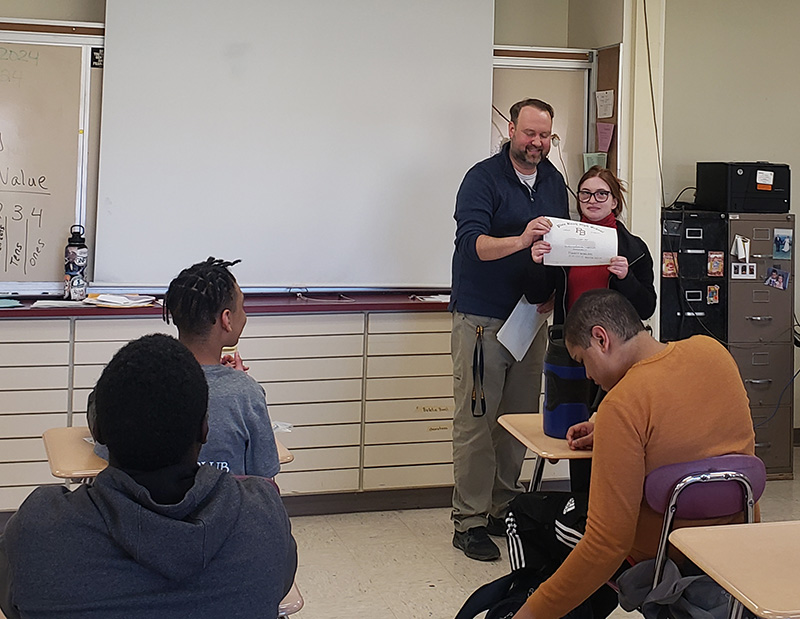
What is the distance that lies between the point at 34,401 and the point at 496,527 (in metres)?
1.92

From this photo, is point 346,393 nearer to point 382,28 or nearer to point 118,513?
point 382,28

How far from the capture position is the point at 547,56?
4.38 meters

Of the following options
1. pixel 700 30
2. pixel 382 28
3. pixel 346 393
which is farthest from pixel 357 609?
pixel 700 30

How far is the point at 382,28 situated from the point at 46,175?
1616 mm

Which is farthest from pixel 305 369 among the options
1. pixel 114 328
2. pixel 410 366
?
pixel 114 328

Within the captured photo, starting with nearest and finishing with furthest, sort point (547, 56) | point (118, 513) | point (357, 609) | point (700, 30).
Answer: point (118, 513), point (357, 609), point (547, 56), point (700, 30)

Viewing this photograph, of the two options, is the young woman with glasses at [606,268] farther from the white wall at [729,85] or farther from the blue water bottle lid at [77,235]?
the blue water bottle lid at [77,235]

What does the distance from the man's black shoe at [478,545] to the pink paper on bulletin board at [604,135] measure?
1962mm

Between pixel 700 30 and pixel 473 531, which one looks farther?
pixel 700 30

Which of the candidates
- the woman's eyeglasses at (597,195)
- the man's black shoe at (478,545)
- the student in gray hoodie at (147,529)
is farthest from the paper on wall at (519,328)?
the student in gray hoodie at (147,529)

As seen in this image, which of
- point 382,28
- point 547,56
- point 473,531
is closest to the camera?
point 473,531

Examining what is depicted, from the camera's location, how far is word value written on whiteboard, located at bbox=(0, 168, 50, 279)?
12.4 ft

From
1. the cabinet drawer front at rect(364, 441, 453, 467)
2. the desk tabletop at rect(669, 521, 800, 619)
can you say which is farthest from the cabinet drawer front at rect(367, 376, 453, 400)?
the desk tabletop at rect(669, 521, 800, 619)

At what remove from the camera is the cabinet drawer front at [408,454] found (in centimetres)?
397
